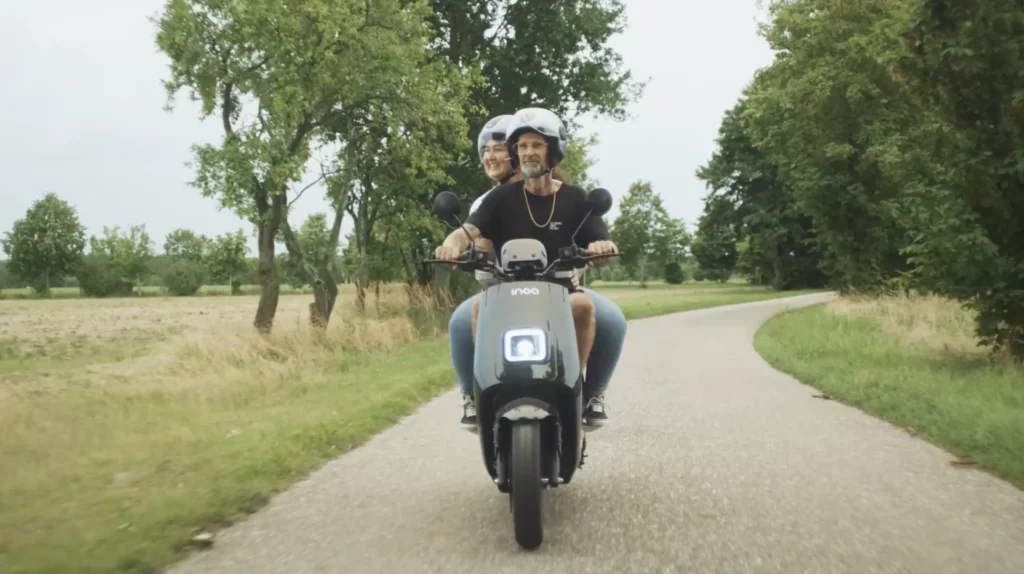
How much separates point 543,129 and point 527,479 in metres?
1.77

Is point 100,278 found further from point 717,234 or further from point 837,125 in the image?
point 837,125

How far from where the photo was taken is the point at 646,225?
92.2 metres

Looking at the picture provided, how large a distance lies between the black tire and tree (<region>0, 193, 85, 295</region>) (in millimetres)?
50680

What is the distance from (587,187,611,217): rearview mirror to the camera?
4.29m

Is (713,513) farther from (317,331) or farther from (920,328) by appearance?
(317,331)

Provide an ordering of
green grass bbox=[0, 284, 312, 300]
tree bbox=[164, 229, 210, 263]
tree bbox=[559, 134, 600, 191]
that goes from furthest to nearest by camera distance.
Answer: tree bbox=[164, 229, 210, 263] < green grass bbox=[0, 284, 312, 300] < tree bbox=[559, 134, 600, 191]

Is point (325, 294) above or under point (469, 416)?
above

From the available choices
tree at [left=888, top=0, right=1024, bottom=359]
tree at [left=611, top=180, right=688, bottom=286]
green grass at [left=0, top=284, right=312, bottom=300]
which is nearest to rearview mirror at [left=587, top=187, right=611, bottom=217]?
tree at [left=888, top=0, right=1024, bottom=359]

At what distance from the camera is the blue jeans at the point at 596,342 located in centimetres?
457

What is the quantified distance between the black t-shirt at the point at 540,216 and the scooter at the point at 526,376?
1.12 feet

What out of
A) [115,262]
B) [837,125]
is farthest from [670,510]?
[115,262]

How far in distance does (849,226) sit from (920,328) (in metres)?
17.6

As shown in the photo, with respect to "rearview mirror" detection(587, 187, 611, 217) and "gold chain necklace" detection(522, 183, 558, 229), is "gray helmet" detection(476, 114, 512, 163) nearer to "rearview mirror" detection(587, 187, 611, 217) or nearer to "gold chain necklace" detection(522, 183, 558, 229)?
"gold chain necklace" detection(522, 183, 558, 229)

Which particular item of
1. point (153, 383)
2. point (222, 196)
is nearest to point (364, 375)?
point (153, 383)
